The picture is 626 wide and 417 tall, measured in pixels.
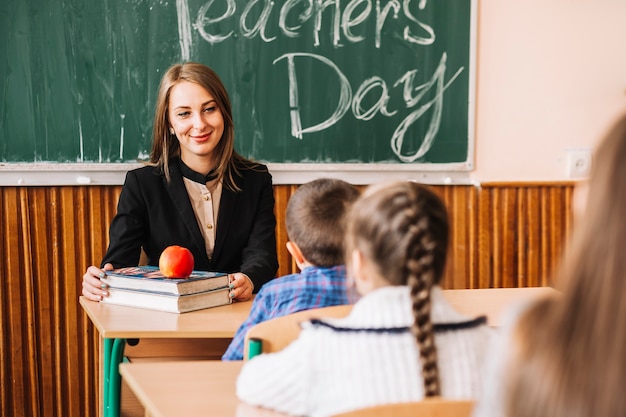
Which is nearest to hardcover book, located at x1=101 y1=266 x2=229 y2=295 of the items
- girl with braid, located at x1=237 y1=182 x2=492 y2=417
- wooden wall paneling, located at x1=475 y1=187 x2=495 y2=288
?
girl with braid, located at x1=237 y1=182 x2=492 y2=417

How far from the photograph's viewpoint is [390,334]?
1.17 meters

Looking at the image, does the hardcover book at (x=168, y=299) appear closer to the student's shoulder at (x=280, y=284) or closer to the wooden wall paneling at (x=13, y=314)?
the student's shoulder at (x=280, y=284)

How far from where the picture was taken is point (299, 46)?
10.2 ft

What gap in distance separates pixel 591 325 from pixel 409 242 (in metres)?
0.46

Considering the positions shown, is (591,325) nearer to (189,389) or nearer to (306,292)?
(189,389)

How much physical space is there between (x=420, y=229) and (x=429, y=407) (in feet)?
1.03

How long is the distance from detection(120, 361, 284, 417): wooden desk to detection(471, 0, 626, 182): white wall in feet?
6.77

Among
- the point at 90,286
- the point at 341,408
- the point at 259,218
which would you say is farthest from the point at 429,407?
the point at 259,218

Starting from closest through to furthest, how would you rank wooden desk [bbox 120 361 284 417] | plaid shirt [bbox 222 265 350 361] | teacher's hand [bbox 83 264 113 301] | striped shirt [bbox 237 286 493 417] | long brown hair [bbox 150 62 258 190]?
1. striped shirt [bbox 237 286 493 417]
2. wooden desk [bbox 120 361 284 417]
3. plaid shirt [bbox 222 265 350 361]
4. teacher's hand [bbox 83 264 113 301]
5. long brown hair [bbox 150 62 258 190]

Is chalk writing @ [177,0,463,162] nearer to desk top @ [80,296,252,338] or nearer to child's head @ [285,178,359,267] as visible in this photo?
desk top @ [80,296,252,338]

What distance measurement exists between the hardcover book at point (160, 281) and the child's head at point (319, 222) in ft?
1.34

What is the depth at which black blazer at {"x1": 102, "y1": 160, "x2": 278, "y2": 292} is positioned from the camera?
2.47 meters

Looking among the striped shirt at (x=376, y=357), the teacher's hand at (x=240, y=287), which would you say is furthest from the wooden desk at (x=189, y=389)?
the teacher's hand at (x=240, y=287)

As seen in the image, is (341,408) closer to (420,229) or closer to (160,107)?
(420,229)
